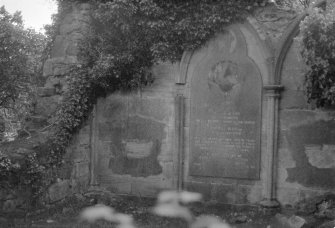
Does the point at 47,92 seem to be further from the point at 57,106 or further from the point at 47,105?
the point at 57,106

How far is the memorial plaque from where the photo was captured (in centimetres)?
654

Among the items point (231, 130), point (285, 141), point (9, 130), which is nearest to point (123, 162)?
point (231, 130)

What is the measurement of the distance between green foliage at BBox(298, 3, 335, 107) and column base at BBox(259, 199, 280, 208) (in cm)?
177

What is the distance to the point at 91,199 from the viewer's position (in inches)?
285

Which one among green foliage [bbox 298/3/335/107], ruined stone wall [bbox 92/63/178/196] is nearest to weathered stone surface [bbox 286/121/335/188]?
green foliage [bbox 298/3/335/107]

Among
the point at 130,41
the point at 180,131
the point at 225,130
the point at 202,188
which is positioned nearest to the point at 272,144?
the point at 225,130

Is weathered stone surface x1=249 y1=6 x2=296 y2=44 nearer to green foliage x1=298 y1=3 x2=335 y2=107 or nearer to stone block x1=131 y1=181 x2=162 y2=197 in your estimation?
green foliage x1=298 y1=3 x2=335 y2=107

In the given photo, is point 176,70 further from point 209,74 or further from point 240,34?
point 240,34

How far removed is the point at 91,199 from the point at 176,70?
272 centimetres

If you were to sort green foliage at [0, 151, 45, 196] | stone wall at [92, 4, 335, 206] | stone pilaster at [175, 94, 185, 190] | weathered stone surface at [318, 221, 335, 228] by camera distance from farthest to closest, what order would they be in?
1. stone pilaster at [175, 94, 185, 190]
2. stone wall at [92, 4, 335, 206]
3. green foliage at [0, 151, 45, 196]
4. weathered stone surface at [318, 221, 335, 228]

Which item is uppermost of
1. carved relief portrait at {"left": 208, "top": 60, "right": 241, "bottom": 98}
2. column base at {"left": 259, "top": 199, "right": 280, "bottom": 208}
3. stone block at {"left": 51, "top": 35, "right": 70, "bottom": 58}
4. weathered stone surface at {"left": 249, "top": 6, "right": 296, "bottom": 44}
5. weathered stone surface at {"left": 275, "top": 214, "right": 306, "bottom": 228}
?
weathered stone surface at {"left": 249, "top": 6, "right": 296, "bottom": 44}

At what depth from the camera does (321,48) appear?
540cm

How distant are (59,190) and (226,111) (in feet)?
10.00

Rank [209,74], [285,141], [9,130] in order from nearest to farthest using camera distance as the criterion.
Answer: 1. [285,141]
2. [209,74]
3. [9,130]
